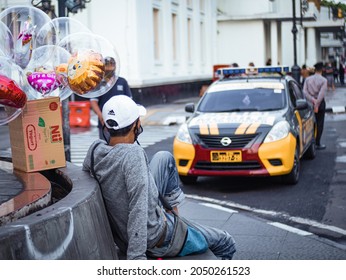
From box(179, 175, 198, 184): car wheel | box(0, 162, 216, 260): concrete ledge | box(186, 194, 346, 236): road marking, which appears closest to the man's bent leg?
box(0, 162, 216, 260): concrete ledge

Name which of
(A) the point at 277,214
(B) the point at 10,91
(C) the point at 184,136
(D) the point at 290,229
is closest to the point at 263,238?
(D) the point at 290,229

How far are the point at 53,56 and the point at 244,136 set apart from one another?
4.76 meters

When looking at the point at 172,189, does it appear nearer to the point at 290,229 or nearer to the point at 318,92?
the point at 290,229

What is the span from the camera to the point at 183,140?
32.2 feet

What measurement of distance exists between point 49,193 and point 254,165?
A: 17.9ft

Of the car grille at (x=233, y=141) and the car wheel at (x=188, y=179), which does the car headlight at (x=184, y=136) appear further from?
the car wheel at (x=188, y=179)

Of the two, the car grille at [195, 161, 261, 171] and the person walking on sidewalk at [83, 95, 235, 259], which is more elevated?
the person walking on sidewalk at [83, 95, 235, 259]

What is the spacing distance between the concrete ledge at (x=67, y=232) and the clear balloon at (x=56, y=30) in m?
1.37

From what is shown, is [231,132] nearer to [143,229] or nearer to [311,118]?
[311,118]

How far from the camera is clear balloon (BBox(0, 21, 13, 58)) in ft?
15.3

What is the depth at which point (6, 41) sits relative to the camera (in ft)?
15.5

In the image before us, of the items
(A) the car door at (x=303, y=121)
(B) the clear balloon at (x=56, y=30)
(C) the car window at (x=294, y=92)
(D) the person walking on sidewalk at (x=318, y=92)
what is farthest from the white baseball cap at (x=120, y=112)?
(D) the person walking on sidewalk at (x=318, y=92)

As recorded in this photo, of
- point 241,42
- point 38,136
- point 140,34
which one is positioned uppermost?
point 140,34

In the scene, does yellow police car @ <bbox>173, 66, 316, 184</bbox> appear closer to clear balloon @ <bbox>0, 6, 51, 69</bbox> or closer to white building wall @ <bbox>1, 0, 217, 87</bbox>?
clear balloon @ <bbox>0, 6, 51, 69</bbox>
